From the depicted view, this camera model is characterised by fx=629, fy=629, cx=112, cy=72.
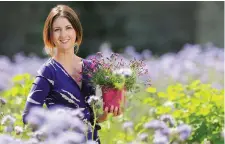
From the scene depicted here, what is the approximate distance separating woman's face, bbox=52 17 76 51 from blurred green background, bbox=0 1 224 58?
17.8ft

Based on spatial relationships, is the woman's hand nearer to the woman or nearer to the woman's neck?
the woman

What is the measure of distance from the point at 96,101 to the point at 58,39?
338 millimetres

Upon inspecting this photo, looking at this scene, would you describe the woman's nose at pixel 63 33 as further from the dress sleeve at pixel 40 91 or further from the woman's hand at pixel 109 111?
the woman's hand at pixel 109 111

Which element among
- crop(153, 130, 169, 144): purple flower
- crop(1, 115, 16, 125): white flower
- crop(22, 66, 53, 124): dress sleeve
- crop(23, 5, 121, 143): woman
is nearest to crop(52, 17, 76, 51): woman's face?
crop(23, 5, 121, 143): woman

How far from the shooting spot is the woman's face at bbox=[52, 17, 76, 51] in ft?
8.77

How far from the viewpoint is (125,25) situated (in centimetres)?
880

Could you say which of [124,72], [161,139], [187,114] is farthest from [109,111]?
[187,114]

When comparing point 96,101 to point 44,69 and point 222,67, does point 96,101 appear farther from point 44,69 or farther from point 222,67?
point 222,67

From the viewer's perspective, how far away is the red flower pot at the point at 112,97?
265 cm

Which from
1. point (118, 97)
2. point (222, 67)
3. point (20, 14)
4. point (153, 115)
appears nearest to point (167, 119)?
point (118, 97)

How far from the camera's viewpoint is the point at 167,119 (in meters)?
2.64

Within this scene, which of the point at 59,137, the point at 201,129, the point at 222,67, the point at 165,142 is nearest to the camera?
the point at 59,137

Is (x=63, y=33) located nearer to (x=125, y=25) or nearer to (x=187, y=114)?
(x=187, y=114)

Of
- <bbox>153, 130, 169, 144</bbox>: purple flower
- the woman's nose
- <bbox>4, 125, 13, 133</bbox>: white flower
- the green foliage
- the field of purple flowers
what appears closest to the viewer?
the field of purple flowers
